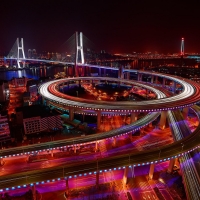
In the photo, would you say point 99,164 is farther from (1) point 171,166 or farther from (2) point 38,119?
(2) point 38,119

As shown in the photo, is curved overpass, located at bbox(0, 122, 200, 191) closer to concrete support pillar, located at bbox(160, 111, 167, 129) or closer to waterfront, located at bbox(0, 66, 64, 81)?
concrete support pillar, located at bbox(160, 111, 167, 129)

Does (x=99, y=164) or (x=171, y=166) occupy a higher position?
(x=99, y=164)

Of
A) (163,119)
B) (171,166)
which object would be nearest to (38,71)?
(163,119)

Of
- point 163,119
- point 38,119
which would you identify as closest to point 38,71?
point 38,119

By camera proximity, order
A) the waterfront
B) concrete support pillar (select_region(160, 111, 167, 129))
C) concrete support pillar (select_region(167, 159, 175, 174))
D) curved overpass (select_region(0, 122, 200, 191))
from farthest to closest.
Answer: the waterfront, concrete support pillar (select_region(160, 111, 167, 129)), concrete support pillar (select_region(167, 159, 175, 174)), curved overpass (select_region(0, 122, 200, 191))

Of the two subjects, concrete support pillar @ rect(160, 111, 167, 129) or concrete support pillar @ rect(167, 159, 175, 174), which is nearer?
concrete support pillar @ rect(167, 159, 175, 174)

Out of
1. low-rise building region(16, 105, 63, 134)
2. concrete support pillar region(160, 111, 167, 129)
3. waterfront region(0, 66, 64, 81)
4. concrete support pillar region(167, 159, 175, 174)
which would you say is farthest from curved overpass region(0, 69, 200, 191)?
waterfront region(0, 66, 64, 81)

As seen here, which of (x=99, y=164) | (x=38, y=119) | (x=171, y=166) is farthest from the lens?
(x=38, y=119)

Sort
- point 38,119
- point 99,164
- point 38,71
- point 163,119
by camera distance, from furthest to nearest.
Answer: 1. point 38,71
2. point 163,119
3. point 38,119
4. point 99,164

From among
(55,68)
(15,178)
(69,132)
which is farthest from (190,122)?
(55,68)

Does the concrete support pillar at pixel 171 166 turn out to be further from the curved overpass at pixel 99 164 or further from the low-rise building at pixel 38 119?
the low-rise building at pixel 38 119

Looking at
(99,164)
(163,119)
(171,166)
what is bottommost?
(171,166)

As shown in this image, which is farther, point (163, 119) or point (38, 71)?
point (38, 71)

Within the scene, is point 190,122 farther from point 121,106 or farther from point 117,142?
point 117,142
